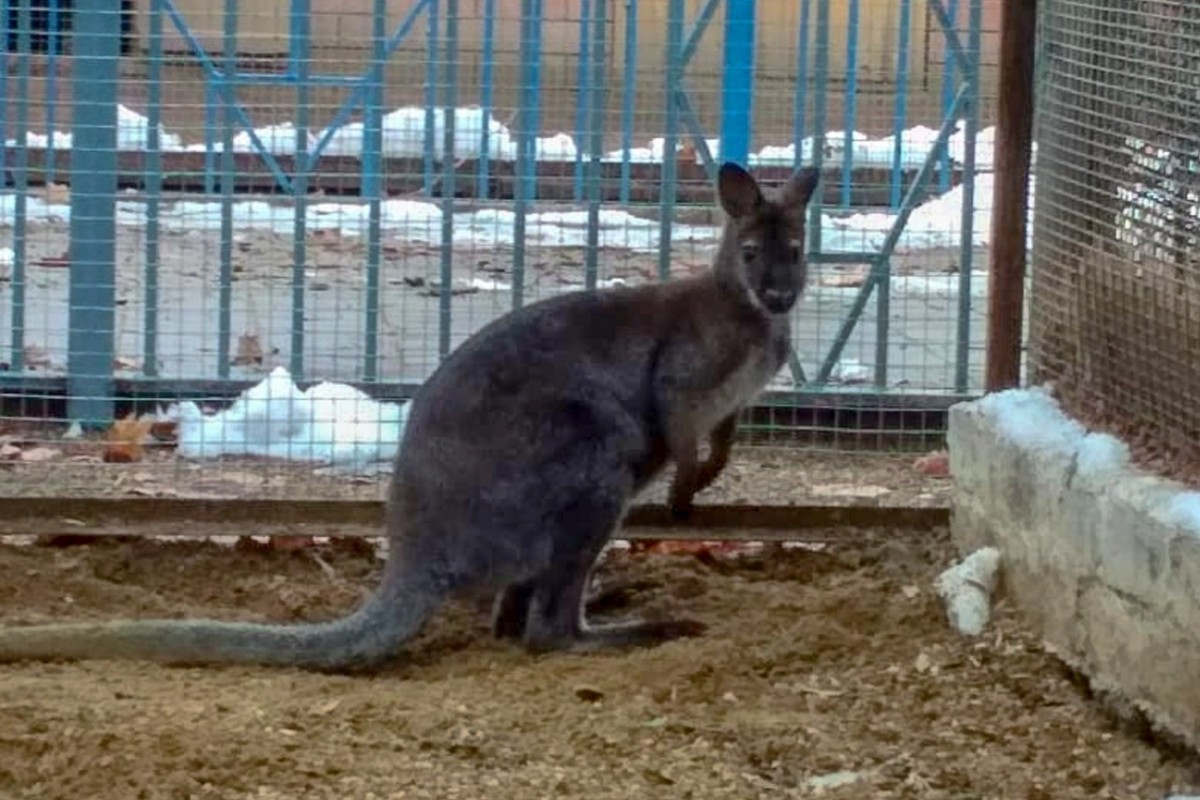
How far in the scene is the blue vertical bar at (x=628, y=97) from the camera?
841cm

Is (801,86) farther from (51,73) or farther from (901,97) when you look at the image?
(51,73)

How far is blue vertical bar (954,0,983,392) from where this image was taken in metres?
8.44

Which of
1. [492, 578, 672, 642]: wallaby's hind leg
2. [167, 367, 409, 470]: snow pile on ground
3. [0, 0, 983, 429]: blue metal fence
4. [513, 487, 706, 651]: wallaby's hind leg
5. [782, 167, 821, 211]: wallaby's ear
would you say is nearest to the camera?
[513, 487, 706, 651]: wallaby's hind leg

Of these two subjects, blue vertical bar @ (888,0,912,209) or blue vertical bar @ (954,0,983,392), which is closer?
blue vertical bar @ (954,0,983,392)

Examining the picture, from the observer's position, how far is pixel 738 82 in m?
8.81

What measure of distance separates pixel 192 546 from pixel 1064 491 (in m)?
2.62

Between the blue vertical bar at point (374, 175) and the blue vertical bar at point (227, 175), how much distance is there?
0.51 m

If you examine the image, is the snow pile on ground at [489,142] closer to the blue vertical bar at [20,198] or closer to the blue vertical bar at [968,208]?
the blue vertical bar at [20,198]

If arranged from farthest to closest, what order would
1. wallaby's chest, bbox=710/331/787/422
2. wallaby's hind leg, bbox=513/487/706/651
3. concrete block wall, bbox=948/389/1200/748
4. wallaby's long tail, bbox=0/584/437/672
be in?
wallaby's chest, bbox=710/331/787/422
wallaby's hind leg, bbox=513/487/706/651
wallaby's long tail, bbox=0/584/437/672
concrete block wall, bbox=948/389/1200/748

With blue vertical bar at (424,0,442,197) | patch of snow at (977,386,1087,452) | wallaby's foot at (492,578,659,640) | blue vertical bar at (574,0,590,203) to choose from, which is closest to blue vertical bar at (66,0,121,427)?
blue vertical bar at (424,0,442,197)

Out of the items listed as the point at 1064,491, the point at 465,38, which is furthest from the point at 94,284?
the point at 1064,491

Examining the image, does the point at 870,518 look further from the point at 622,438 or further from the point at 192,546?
the point at 192,546

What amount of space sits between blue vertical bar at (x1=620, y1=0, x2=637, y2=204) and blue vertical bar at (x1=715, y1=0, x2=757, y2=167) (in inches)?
13.8

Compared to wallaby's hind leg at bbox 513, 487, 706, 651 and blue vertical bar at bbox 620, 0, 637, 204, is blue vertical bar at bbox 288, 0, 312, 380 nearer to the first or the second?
blue vertical bar at bbox 620, 0, 637, 204
